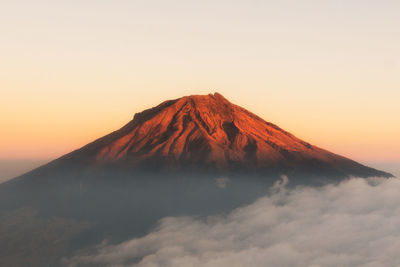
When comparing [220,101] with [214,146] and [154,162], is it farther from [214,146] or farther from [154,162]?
[154,162]

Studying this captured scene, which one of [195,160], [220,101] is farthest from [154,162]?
[220,101]

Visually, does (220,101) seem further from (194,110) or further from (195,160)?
(195,160)

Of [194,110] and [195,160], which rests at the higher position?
[194,110]

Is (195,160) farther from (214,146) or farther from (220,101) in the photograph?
(220,101)

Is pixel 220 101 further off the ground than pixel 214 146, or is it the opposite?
pixel 220 101

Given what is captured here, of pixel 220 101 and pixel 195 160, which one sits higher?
pixel 220 101

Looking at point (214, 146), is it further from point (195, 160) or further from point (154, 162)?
point (154, 162)

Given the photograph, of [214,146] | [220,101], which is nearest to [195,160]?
[214,146]
